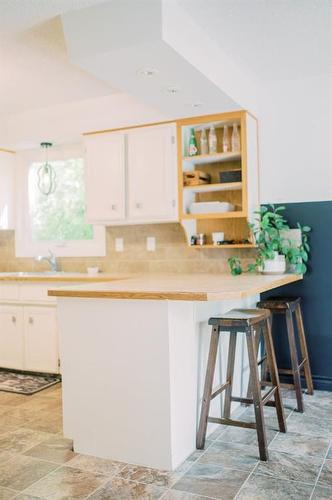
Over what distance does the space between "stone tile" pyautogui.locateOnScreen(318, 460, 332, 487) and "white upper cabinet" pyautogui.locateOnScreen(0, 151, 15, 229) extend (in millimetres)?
3743

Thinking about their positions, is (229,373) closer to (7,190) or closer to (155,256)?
(155,256)

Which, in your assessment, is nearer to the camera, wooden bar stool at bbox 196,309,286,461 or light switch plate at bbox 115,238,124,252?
wooden bar stool at bbox 196,309,286,461

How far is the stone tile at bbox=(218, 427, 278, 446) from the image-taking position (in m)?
2.76

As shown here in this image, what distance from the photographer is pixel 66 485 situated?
228 cm

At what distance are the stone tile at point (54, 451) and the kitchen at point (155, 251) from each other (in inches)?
0.5

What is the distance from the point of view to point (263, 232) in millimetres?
3729

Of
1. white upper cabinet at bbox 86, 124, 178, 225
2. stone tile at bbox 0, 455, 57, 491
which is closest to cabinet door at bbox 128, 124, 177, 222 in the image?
white upper cabinet at bbox 86, 124, 178, 225

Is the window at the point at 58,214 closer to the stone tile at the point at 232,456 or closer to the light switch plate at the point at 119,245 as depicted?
the light switch plate at the point at 119,245

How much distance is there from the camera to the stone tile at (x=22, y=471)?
2311 millimetres

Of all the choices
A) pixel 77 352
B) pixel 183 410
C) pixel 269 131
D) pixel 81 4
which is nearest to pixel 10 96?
pixel 81 4

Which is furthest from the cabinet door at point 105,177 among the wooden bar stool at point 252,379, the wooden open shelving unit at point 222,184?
the wooden bar stool at point 252,379

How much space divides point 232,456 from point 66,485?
85 cm

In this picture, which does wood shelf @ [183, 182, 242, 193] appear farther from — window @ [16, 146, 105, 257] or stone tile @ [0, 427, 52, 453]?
stone tile @ [0, 427, 52, 453]

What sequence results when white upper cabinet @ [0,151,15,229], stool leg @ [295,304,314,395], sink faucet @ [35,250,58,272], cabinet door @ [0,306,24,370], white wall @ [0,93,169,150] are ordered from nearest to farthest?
stool leg @ [295,304,314,395], white wall @ [0,93,169,150], cabinet door @ [0,306,24,370], sink faucet @ [35,250,58,272], white upper cabinet @ [0,151,15,229]
